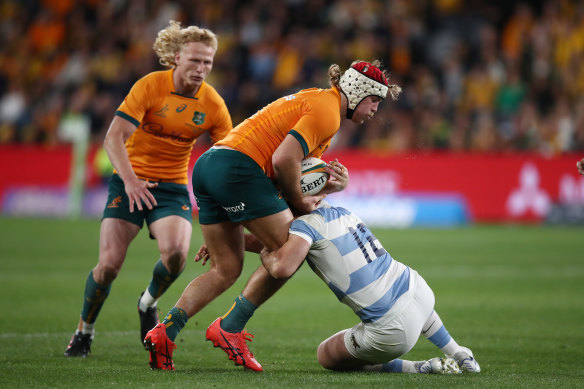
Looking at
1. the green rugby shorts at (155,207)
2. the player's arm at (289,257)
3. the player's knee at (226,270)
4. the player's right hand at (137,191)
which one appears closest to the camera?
the player's arm at (289,257)

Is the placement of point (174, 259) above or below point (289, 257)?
below

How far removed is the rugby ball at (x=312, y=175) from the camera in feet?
19.4

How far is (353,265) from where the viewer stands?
18.5 ft

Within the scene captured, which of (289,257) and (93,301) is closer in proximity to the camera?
(289,257)

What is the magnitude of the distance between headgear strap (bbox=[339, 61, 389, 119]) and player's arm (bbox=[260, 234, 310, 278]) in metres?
1.06

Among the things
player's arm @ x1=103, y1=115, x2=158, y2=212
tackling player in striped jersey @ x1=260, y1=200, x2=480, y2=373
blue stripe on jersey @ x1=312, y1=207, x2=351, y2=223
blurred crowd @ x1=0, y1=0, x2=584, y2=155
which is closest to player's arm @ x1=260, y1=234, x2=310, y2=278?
tackling player in striped jersey @ x1=260, y1=200, x2=480, y2=373

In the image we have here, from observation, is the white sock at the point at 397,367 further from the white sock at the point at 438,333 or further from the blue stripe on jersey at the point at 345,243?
the blue stripe on jersey at the point at 345,243

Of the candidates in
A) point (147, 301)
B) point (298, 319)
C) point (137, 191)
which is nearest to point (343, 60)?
point (298, 319)

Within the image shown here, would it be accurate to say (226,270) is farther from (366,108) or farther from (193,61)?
(193,61)

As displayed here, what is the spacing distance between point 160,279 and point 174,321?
1.20 meters

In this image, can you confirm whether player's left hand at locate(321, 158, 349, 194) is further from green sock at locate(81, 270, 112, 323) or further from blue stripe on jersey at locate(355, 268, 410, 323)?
green sock at locate(81, 270, 112, 323)

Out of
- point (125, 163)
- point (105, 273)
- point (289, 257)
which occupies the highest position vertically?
point (125, 163)

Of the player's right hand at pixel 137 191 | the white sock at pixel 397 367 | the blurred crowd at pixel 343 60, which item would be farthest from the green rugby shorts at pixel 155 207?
the blurred crowd at pixel 343 60

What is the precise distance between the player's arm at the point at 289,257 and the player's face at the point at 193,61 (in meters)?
2.02
